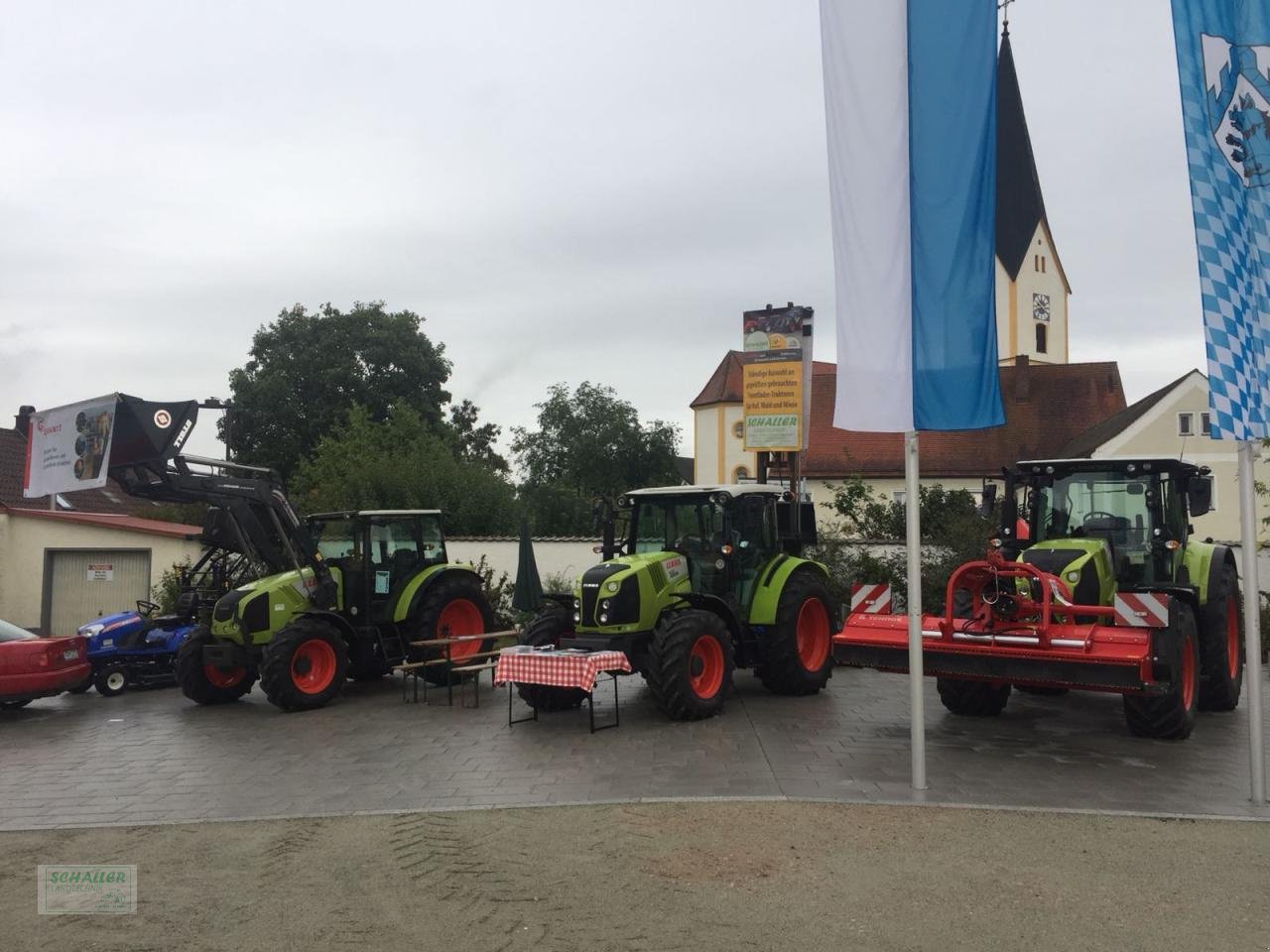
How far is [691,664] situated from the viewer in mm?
9836

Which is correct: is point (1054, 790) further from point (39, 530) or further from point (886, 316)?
point (39, 530)

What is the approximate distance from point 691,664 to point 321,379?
34185 millimetres

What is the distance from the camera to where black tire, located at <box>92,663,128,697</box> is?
12.8 meters

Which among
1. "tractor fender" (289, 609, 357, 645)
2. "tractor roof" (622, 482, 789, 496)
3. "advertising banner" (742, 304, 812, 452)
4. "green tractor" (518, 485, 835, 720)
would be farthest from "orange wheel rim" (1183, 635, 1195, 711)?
"advertising banner" (742, 304, 812, 452)

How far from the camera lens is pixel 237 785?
7844mm

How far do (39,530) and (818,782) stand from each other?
17099 millimetres

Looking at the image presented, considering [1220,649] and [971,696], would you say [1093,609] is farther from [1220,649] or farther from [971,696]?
[1220,649]

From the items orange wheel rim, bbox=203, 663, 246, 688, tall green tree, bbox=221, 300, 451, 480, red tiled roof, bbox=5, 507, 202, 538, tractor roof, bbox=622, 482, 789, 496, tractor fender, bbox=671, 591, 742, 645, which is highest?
tall green tree, bbox=221, 300, 451, 480

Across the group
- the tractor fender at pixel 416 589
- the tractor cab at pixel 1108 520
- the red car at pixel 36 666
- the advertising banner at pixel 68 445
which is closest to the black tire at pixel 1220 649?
the tractor cab at pixel 1108 520

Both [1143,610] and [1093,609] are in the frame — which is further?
[1093,609]

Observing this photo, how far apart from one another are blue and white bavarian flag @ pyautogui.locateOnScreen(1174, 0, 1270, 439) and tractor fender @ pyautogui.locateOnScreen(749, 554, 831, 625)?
5.18m

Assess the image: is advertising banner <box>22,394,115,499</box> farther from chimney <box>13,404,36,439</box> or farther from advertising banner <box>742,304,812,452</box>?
advertising banner <box>742,304,812,452</box>

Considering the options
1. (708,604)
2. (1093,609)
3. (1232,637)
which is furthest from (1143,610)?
(708,604)

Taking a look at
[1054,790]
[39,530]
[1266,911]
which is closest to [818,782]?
[1054,790]
